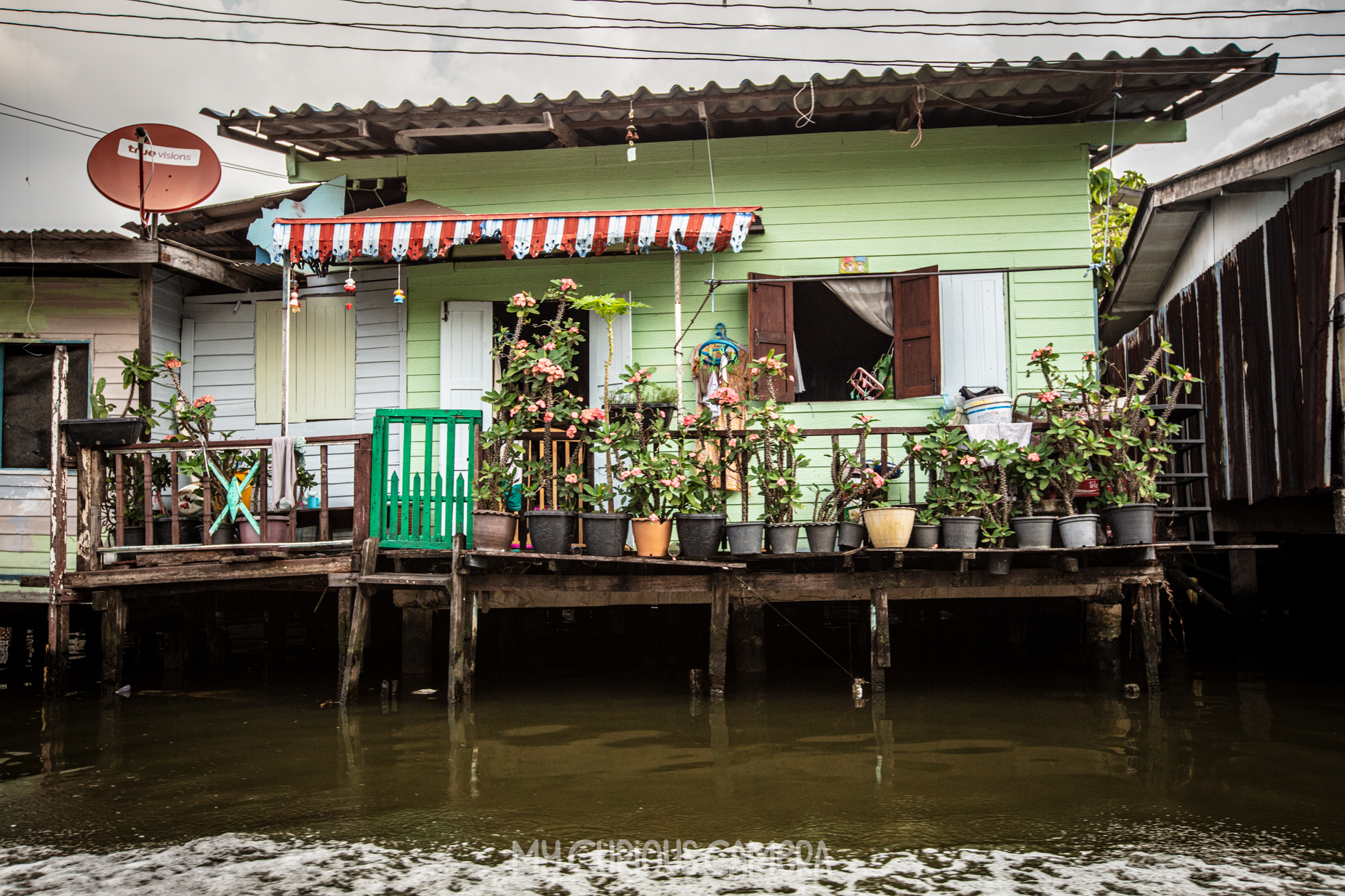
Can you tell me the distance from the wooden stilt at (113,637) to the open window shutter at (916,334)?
700 cm

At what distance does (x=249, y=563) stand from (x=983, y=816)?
5.77 meters

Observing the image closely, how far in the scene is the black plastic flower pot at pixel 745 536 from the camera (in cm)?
725

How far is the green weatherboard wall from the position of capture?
8938 mm

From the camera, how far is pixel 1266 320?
7.93 m

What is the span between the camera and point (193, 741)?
6.32 meters

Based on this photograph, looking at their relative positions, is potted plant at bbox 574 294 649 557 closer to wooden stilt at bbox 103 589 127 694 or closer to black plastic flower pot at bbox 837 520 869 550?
black plastic flower pot at bbox 837 520 869 550

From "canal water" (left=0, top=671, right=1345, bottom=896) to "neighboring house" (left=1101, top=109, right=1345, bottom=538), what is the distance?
178 cm

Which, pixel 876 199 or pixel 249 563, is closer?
pixel 249 563

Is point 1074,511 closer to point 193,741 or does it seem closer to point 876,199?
point 876,199

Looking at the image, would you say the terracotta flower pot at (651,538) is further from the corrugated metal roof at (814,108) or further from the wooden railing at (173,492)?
the corrugated metal roof at (814,108)

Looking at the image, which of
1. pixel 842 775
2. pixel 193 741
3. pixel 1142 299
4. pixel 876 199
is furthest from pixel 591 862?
pixel 1142 299

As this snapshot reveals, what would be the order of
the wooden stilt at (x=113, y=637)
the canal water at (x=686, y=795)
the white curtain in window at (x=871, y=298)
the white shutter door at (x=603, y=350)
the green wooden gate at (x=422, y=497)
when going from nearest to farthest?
the canal water at (x=686, y=795) < the green wooden gate at (x=422, y=497) < the wooden stilt at (x=113, y=637) < the white curtain in window at (x=871, y=298) < the white shutter door at (x=603, y=350)

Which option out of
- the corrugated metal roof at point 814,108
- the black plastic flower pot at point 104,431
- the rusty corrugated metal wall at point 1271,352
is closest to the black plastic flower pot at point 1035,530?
the rusty corrugated metal wall at point 1271,352

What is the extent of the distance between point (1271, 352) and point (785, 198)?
4333 mm
